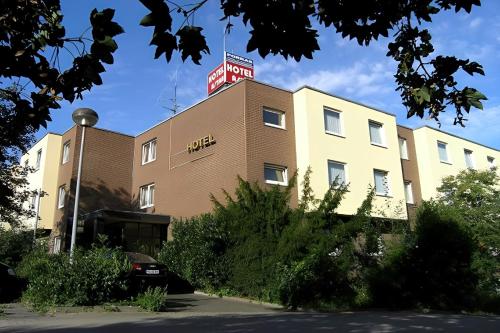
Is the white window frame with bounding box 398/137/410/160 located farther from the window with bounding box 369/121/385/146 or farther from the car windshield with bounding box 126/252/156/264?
the car windshield with bounding box 126/252/156/264

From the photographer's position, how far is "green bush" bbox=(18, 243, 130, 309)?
12.4 metres

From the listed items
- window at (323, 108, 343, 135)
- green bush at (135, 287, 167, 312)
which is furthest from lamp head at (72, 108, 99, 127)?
window at (323, 108, 343, 135)

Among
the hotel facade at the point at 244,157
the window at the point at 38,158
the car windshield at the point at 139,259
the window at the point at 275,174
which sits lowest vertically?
the car windshield at the point at 139,259

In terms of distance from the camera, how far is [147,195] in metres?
28.0

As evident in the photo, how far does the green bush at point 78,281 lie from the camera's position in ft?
40.7

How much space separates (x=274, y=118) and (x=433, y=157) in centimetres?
1278

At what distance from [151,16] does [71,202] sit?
969 inches

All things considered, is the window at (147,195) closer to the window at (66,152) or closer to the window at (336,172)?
the window at (66,152)

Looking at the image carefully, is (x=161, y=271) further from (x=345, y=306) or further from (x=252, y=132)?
(x=252, y=132)

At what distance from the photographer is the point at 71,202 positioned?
26797 mm

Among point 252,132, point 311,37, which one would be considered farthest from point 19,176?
point 311,37

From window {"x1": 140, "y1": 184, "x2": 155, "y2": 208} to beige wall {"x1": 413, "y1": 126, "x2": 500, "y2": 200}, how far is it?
632 inches

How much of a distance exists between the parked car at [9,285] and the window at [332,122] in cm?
1495

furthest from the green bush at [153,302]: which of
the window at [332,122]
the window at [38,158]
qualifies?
the window at [38,158]
